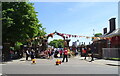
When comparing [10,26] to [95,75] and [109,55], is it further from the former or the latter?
[95,75]

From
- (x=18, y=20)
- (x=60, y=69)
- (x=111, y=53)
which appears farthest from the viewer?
(x=111, y=53)

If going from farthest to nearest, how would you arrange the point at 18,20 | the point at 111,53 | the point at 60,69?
the point at 111,53 → the point at 18,20 → the point at 60,69

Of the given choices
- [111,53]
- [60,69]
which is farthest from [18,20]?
[60,69]

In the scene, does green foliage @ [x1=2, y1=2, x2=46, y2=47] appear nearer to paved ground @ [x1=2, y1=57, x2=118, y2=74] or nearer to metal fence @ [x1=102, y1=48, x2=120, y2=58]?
paved ground @ [x1=2, y1=57, x2=118, y2=74]

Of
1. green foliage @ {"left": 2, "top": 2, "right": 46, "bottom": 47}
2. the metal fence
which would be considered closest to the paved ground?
the metal fence

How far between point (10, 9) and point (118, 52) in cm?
1608

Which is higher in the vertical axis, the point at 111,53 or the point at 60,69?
the point at 111,53

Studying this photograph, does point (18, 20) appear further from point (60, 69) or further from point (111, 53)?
point (60, 69)

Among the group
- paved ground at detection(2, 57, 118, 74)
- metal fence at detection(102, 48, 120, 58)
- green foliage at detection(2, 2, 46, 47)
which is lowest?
paved ground at detection(2, 57, 118, 74)

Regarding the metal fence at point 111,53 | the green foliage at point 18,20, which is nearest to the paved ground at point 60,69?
the metal fence at point 111,53

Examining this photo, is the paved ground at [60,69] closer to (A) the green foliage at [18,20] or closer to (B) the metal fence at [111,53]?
(B) the metal fence at [111,53]

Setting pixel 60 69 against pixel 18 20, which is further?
pixel 18 20

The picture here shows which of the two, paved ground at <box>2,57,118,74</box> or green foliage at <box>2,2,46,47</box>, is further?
green foliage at <box>2,2,46,47</box>

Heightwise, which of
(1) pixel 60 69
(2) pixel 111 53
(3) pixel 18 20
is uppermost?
(3) pixel 18 20
